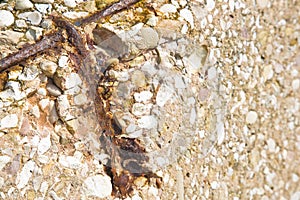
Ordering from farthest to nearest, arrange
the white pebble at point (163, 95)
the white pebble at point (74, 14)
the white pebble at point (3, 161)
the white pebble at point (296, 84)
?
1. the white pebble at point (296, 84)
2. the white pebble at point (163, 95)
3. the white pebble at point (74, 14)
4. the white pebble at point (3, 161)

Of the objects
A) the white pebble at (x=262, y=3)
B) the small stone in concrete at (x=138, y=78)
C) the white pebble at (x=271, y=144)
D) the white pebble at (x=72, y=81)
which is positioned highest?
the white pebble at (x=262, y=3)

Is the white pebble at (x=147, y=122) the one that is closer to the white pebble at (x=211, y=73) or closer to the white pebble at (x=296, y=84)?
the white pebble at (x=211, y=73)

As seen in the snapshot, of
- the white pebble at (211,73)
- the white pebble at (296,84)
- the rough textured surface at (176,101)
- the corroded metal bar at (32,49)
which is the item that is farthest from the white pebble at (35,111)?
the white pebble at (296,84)

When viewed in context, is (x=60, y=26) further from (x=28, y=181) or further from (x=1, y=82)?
(x=28, y=181)

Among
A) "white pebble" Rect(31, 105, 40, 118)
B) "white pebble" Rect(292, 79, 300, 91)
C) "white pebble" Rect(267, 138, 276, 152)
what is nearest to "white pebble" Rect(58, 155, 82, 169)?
"white pebble" Rect(31, 105, 40, 118)

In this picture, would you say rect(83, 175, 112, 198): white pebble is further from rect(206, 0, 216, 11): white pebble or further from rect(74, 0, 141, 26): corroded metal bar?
rect(206, 0, 216, 11): white pebble

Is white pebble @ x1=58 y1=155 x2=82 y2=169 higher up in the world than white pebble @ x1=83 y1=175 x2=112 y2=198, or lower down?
higher up

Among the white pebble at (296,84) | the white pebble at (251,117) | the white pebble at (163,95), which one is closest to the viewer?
the white pebble at (163,95)
